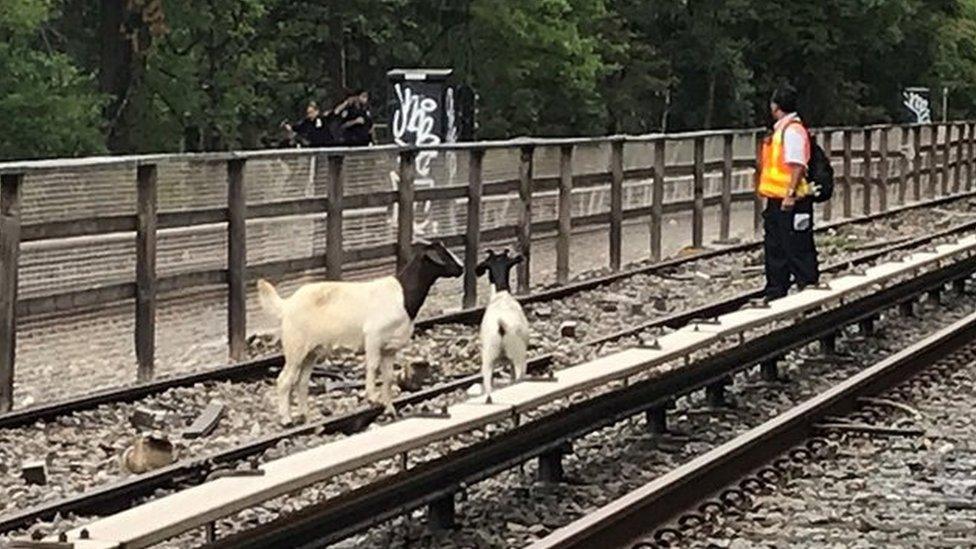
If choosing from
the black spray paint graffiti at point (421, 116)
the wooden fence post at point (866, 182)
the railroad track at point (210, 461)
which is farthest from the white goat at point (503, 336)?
the wooden fence post at point (866, 182)

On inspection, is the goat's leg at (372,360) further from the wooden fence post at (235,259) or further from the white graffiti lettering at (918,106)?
the white graffiti lettering at (918,106)

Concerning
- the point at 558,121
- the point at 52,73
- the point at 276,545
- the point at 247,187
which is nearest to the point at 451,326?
the point at 247,187

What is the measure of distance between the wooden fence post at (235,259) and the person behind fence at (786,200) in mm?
4474

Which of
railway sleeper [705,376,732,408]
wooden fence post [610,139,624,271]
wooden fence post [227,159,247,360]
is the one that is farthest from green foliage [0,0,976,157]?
railway sleeper [705,376,732,408]

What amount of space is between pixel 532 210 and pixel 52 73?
16.5m

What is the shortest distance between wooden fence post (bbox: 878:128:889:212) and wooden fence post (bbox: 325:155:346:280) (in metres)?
19.5

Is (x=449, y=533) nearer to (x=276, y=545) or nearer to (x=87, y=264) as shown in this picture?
(x=276, y=545)

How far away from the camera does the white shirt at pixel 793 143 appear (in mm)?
16781

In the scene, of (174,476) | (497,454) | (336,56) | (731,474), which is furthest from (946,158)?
(174,476)

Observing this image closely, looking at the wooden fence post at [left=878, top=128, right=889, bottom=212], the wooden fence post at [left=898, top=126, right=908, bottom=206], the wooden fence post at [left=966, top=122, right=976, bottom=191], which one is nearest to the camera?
the wooden fence post at [left=878, top=128, right=889, bottom=212]

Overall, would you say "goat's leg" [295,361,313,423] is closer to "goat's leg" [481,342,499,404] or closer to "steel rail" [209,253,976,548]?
"goat's leg" [481,342,499,404]

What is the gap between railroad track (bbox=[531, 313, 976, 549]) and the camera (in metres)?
8.46

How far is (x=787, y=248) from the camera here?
1769 cm

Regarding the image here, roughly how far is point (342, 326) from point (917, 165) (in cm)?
2745
